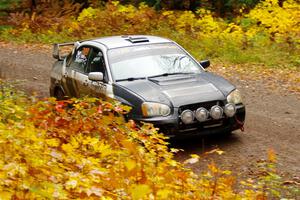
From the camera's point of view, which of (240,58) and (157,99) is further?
(240,58)

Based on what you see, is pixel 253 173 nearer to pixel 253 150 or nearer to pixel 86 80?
pixel 253 150

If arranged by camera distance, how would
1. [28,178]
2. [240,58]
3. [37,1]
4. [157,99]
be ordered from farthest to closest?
[37,1] < [240,58] < [157,99] < [28,178]

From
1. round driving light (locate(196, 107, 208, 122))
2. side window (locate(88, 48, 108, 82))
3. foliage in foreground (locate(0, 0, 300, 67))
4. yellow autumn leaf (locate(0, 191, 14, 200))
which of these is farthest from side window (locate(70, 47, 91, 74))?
foliage in foreground (locate(0, 0, 300, 67))

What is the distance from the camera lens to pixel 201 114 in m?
7.34

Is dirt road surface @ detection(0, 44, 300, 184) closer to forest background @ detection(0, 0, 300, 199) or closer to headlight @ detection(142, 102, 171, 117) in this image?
forest background @ detection(0, 0, 300, 199)

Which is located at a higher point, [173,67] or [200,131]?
[173,67]

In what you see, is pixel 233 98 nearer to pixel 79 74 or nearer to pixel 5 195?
pixel 79 74

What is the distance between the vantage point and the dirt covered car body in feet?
24.1

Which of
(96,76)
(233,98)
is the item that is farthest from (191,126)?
(96,76)

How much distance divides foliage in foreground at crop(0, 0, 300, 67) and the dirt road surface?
2.50m

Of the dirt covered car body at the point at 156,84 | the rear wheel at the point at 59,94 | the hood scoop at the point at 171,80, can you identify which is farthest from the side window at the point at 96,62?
the rear wheel at the point at 59,94

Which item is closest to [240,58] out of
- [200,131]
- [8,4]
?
[200,131]

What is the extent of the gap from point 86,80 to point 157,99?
6.41 feet

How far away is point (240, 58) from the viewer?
14758 mm
